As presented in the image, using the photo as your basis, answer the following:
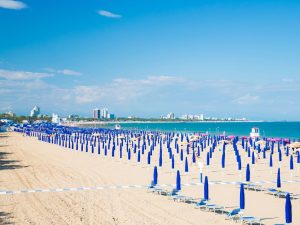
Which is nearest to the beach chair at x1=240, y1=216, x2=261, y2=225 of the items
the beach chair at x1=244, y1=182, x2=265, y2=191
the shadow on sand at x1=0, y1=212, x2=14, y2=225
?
the beach chair at x1=244, y1=182, x2=265, y2=191

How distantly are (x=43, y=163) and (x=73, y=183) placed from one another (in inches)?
300

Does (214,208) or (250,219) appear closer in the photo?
(250,219)

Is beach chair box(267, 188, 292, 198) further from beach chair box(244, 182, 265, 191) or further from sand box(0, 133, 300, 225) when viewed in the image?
beach chair box(244, 182, 265, 191)

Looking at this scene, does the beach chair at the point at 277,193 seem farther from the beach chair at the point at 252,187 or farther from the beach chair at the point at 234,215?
the beach chair at the point at 234,215

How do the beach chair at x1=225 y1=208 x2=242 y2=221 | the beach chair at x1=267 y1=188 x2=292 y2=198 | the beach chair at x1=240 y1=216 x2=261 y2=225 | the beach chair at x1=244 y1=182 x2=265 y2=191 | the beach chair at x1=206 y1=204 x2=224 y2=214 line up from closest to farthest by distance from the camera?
the beach chair at x1=240 y1=216 x2=261 y2=225 < the beach chair at x1=225 y1=208 x2=242 y2=221 < the beach chair at x1=206 y1=204 x2=224 y2=214 < the beach chair at x1=267 y1=188 x2=292 y2=198 < the beach chair at x1=244 y1=182 x2=265 y2=191

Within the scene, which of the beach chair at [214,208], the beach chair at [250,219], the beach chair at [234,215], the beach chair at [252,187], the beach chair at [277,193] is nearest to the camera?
the beach chair at [250,219]

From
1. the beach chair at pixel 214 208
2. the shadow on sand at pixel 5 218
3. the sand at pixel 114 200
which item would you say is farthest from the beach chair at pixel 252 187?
the shadow on sand at pixel 5 218

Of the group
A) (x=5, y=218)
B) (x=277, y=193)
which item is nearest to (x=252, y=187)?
(x=277, y=193)

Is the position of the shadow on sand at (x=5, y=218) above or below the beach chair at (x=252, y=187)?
below

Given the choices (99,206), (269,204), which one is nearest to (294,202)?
(269,204)

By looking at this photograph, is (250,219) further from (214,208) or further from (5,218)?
(5,218)

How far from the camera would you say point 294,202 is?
1236cm

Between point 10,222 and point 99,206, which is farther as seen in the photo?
point 99,206

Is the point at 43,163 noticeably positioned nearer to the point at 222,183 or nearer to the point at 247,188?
the point at 222,183
